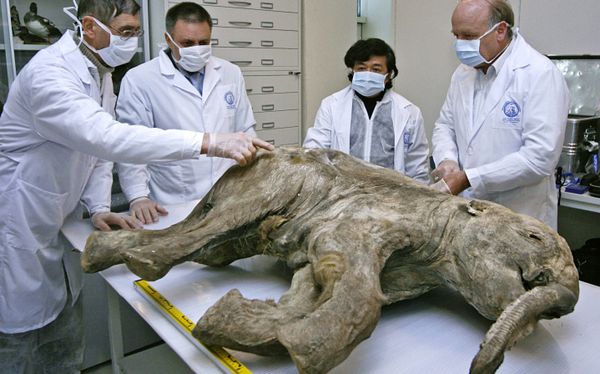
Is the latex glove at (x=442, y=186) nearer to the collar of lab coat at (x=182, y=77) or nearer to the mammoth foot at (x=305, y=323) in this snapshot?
the mammoth foot at (x=305, y=323)

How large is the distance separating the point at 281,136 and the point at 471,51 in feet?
6.57

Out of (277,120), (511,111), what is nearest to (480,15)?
(511,111)

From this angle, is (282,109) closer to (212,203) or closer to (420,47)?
(420,47)

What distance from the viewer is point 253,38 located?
349 centimetres

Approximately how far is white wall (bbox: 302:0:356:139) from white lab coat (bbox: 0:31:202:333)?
2235mm

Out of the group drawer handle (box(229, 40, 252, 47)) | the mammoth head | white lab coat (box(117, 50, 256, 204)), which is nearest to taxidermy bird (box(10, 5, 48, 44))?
white lab coat (box(117, 50, 256, 204))

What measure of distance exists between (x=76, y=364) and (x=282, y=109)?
89.7 inches

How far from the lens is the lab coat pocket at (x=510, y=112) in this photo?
190cm

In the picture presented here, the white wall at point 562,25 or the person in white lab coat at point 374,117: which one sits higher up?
the white wall at point 562,25

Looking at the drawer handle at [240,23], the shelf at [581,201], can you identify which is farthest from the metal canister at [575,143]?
the drawer handle at [240,23]

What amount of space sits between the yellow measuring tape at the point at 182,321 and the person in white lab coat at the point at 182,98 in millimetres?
879

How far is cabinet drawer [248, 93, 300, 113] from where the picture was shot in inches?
141

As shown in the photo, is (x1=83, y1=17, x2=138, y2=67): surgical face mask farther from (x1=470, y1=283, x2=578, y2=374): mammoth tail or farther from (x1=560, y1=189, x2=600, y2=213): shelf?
(x1=560, y1=189, x2=600, y2=213): shelf

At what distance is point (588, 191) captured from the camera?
2432mm
